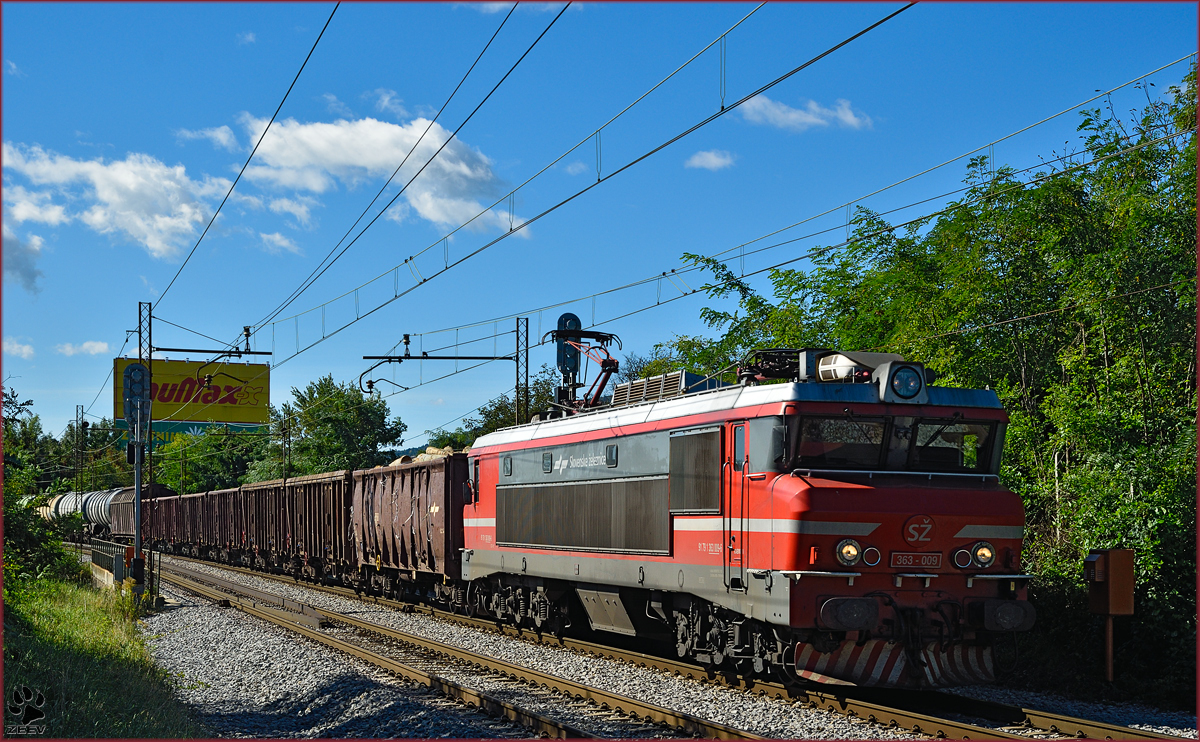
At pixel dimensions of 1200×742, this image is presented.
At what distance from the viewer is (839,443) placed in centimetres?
1135

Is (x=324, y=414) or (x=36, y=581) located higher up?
(x=324, y=414)

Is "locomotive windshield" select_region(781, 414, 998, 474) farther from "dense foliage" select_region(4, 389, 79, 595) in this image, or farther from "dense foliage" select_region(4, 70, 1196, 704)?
"dense foliage" select_region(4, 389, 79, 595)

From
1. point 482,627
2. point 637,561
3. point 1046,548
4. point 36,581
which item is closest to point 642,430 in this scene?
point 637,561

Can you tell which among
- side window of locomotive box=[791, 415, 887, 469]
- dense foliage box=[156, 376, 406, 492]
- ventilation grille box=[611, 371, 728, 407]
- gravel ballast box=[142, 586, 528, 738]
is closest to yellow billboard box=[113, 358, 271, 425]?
dense foliage box=[156, 376, 406, 492]

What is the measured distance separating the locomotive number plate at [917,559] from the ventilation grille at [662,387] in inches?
137

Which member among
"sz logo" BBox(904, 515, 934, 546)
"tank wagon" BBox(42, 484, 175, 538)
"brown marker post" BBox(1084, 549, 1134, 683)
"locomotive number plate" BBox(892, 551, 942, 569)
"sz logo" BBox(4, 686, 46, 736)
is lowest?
"tank wagon" BBox(42, 484, 175, 538)

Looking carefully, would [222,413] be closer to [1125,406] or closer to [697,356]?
[697,356]

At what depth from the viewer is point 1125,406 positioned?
15.0m

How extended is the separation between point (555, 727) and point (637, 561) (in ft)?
12.5

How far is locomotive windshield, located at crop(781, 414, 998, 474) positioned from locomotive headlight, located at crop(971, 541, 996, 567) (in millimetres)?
945

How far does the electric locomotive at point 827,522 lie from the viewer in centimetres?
1081

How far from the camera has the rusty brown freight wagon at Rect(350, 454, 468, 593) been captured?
70.6ft

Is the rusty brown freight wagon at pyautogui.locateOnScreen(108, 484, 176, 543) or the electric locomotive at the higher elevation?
the electric locomotive

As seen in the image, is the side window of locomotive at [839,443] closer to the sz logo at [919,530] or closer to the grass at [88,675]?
the sz logo at [919,530]
